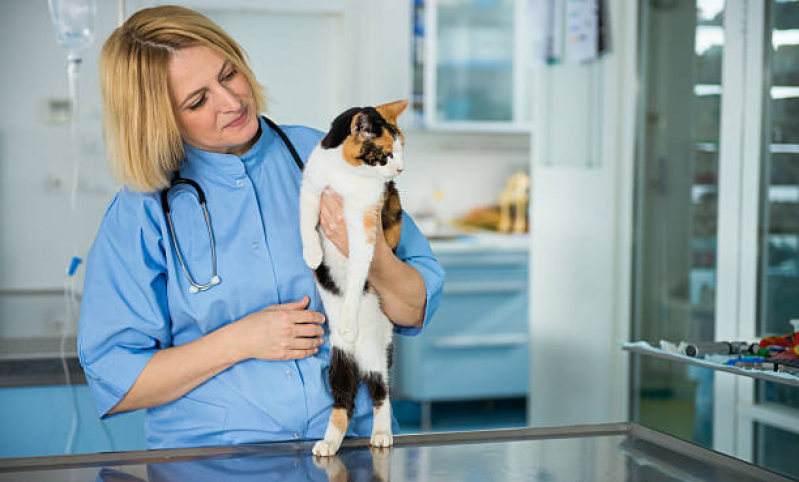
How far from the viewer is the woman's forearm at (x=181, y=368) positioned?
1.27 m

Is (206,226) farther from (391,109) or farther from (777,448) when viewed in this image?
(777,448)

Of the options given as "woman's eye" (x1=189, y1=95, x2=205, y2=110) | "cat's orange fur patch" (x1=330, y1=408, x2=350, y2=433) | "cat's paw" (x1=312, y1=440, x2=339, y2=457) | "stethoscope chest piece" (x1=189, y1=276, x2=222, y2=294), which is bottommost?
"cat's paw" (x1=312, y1=440, x2=339, y2=457)

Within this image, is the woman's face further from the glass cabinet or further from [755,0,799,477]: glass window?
the glass cabinet

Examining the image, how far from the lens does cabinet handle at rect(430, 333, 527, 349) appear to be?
3879mm

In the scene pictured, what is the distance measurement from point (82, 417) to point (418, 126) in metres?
2.50

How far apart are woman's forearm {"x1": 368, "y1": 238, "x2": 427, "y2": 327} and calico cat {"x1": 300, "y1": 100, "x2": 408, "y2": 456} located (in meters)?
0.02

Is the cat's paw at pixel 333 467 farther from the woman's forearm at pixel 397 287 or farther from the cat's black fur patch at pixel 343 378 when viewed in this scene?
the woman's forearm at pixel 397 287

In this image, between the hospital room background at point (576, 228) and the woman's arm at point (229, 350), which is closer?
the woman's arm at point (229, 350)

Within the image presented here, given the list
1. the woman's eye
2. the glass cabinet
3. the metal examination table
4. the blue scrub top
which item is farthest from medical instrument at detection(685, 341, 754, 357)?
the glass cabinet

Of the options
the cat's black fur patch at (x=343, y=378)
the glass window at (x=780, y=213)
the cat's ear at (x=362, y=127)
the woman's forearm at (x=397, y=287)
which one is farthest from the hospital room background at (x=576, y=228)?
the cat's ear at (x=362, y=127)

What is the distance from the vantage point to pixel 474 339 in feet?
12.9

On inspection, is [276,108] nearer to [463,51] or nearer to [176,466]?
[463,51]

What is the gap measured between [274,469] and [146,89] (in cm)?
59

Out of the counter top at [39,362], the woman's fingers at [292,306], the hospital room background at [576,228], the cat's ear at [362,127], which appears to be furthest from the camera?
the hospital room background at [576,228]
